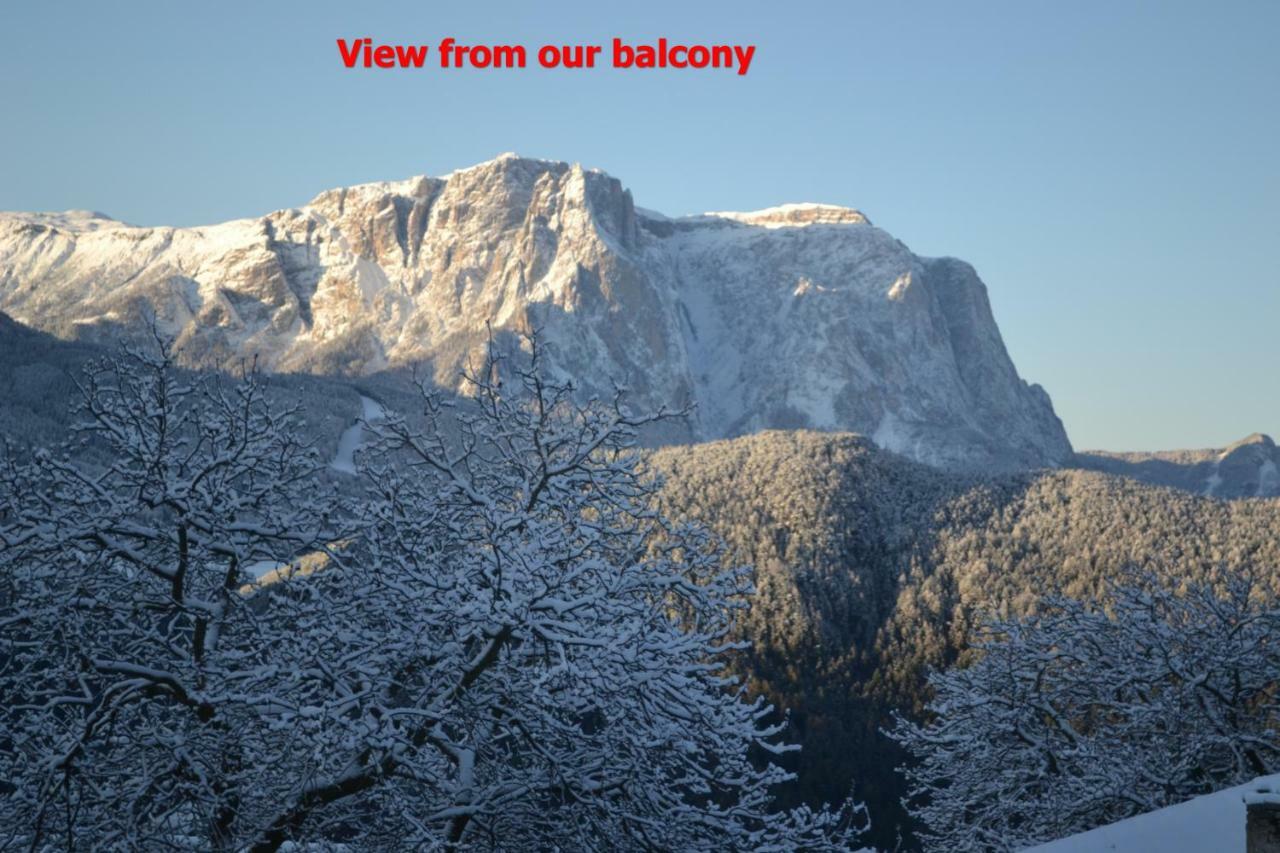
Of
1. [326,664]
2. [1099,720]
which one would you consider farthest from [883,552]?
[326,664]

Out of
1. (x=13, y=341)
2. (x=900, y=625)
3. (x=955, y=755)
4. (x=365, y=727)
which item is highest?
(x=13, y=341)

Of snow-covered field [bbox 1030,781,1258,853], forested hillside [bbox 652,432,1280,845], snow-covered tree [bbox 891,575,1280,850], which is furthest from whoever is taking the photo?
forested hillside [bbox 652,432,1280,845]

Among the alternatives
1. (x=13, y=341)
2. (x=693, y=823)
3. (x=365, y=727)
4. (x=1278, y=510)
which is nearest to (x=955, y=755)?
(x=693, y=823)

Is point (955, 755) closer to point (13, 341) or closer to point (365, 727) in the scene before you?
point (365, 727)

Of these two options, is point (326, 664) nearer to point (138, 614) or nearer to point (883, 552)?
point (138, 614)

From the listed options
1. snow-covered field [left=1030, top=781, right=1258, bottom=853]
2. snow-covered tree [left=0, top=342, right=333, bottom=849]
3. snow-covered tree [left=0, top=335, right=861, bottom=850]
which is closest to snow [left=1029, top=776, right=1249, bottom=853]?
snow-covered field [left=1030, top=781, right=1258, bottom=853]

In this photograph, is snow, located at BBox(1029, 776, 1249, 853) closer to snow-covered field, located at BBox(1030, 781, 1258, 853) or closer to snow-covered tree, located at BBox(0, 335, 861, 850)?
snow-covered field, located at BBox(1030, 781, 1258, 853)
